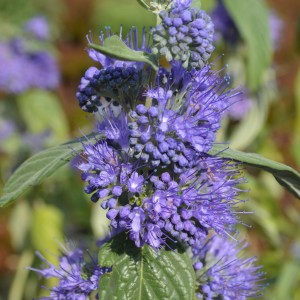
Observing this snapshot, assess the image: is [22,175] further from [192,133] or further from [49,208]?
[49,208]

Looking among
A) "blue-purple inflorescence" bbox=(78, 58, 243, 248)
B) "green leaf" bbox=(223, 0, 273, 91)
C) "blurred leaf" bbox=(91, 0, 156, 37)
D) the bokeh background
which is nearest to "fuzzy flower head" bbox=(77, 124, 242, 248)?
"blue-purple inflorescence" bbox=(78, 58, 243, 248)

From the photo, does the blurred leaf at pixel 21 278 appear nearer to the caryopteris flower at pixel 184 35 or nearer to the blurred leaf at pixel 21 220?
the blurred leaf at pixel 21 220

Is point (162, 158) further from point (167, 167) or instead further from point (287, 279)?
point (287, 279)

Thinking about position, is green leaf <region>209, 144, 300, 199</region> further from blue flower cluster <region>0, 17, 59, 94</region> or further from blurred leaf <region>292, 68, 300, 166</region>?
blue flower cluster <region>0, 17, 59, 94</region>

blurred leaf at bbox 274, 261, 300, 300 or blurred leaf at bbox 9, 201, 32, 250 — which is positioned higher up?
blurred leaf at bbox 9, 201, 32, 250

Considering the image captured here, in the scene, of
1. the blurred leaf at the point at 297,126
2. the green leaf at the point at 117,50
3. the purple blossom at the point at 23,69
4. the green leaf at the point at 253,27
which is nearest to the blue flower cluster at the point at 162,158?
the green leaf at the point at 117,50

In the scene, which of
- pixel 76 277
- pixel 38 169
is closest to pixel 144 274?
pixel 76 277
